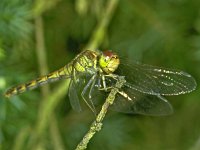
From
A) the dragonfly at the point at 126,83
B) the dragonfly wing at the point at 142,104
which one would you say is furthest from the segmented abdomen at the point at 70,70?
the dragonfly wing at the point at 142,104

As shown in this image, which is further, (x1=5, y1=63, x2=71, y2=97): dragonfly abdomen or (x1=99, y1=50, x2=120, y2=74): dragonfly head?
(x1=5, y1=63, x2=71, y2=97): dragonfly abdomen

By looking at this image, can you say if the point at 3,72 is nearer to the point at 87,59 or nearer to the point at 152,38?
the point at 87,59

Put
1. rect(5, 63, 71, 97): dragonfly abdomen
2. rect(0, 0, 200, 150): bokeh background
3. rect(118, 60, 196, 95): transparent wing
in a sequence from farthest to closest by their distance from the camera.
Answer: rect(0, 0, 200, 150): bokeh background → rect(5, 63, 71, 97): dragonfly abdomen → rect(118, 60, 196, 95): transparent wing

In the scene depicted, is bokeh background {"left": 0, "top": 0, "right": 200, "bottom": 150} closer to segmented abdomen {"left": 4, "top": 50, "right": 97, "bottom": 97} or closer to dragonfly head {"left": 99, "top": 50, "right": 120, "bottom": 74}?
segmented abdomen {"left": 4, "top": 50, "right": 97, "bottom": 97}

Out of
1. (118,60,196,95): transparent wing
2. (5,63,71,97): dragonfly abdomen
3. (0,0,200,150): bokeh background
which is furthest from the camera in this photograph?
(0,0,200,150): bokeh background

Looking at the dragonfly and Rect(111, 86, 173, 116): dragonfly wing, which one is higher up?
the dragonfly

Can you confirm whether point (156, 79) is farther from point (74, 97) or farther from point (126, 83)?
point (74, 97)

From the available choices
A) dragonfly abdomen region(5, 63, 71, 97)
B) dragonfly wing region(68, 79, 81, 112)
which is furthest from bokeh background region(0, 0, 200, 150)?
dragonfly wing region(68, 79, 81, 112)
